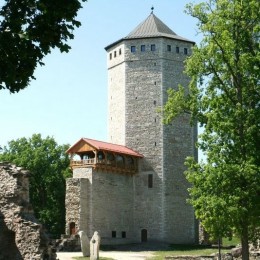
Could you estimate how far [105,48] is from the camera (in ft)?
155

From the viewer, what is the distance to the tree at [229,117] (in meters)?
17.1

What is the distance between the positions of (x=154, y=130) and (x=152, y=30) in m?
8.07

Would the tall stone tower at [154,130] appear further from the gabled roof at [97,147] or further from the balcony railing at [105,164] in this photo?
the gabled roof at [97,147]

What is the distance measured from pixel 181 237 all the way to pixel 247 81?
25.8 meters

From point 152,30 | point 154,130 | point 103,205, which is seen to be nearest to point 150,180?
point 154,130

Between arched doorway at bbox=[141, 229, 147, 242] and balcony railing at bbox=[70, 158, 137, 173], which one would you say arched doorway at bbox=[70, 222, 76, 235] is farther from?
arched doorway at bbox=[141, 229, 147, 242]

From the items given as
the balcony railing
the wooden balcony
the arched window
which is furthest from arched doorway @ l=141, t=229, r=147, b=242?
the arched window

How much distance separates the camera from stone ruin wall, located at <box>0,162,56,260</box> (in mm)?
16469

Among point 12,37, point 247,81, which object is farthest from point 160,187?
point 12,37

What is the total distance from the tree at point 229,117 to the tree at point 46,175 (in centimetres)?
2649

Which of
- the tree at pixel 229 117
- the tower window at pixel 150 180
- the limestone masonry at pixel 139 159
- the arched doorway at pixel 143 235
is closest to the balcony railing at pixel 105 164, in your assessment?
the limestone masonry at pixel 139 159

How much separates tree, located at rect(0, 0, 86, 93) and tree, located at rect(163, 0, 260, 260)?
8.87 m

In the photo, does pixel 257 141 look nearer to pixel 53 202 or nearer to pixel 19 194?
pixel 19 194

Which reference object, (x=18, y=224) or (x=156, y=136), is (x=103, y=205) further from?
(x=18, y=224)
